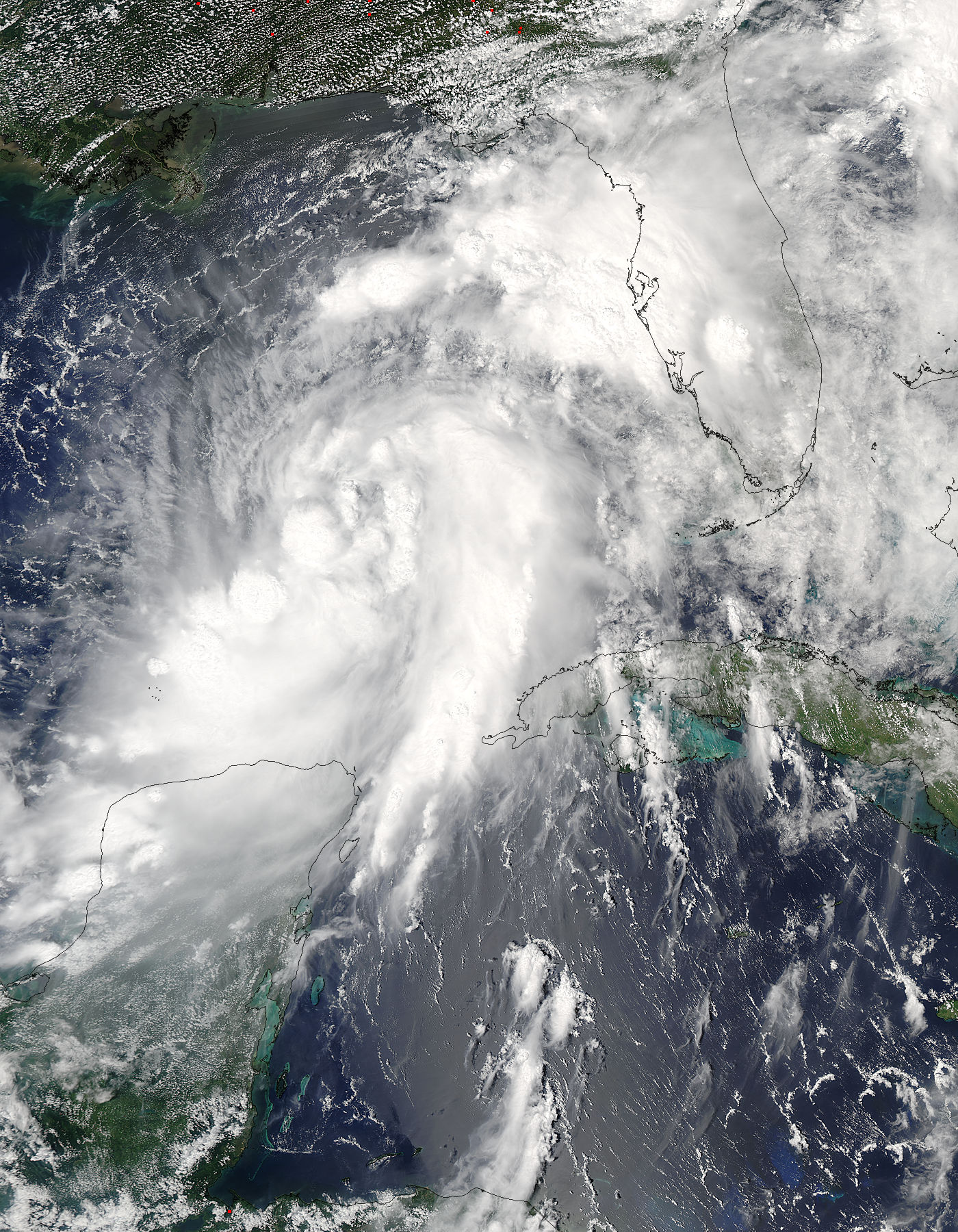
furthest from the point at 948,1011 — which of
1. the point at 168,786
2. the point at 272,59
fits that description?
the point at 272,59

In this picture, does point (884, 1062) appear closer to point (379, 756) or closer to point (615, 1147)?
point (615, 1147)

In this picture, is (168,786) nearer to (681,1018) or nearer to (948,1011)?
(681,1018)

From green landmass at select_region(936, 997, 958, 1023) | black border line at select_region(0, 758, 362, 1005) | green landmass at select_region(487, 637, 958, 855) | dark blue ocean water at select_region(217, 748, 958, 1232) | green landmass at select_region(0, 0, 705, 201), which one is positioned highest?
green landmass at select_region(0, 0, 705, 201)

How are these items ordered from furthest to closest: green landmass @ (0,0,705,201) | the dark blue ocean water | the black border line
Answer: green landmass @ (0,0,705,201)
the black border line
the dark blue ocean water

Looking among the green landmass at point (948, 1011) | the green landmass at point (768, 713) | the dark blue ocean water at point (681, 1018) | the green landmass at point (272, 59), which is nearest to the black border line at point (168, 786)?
the dark blue ocean water at point (681, 1018)

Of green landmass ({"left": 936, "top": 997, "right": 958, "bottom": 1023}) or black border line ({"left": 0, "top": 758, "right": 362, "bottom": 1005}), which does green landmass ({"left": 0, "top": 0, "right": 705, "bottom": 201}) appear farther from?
green landmass ({"left": 936, "top": 997, "right": 958, "bottom": 1023})


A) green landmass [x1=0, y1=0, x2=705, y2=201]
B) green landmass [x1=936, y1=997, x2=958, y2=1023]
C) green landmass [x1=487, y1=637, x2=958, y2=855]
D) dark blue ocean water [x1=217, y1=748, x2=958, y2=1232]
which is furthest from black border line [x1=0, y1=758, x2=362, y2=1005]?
green landmass [x1=936, y1=997, x2=958, y2=1023]

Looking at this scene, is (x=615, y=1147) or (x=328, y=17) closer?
(x=615, y=1147)

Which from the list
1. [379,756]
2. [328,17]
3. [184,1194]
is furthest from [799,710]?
[328,17]

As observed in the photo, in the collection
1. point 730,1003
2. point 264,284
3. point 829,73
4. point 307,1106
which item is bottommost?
point 730,1003

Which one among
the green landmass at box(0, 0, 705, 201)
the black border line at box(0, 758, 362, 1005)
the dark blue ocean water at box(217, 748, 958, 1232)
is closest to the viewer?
the dark blue ocean water at box(217, 748, 958, 1232)

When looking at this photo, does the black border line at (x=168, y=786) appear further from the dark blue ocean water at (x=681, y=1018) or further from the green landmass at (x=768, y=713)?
the green landmass at (x=768, y=713)
